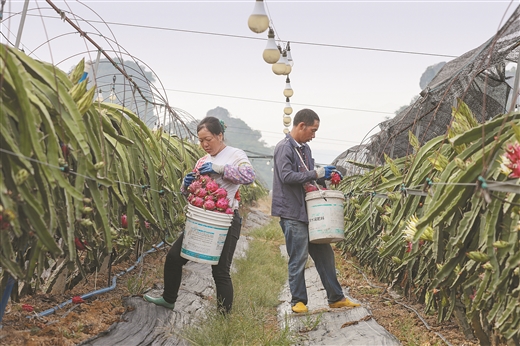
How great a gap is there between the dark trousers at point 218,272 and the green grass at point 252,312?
0.36 ft

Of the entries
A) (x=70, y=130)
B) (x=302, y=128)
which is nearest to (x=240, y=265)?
(x=302, y=128)

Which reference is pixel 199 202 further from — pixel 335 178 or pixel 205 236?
pixel 335 178

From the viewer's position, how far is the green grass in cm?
283

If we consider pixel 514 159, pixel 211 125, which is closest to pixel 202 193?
pixel 211 125

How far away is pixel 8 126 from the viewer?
1.79 meters

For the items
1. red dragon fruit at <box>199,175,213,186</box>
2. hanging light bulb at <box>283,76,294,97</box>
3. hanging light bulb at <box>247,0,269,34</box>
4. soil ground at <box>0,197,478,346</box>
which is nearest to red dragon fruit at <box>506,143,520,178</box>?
soil ground at <box>0,197,478,346</box>

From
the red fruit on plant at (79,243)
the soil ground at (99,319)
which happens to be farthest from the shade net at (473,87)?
the red fruit on plant at (79,243)

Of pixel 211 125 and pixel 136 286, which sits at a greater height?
pixel 211 125

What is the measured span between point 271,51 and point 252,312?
323cm

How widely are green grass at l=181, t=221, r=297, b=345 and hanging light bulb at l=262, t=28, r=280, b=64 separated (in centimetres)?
214

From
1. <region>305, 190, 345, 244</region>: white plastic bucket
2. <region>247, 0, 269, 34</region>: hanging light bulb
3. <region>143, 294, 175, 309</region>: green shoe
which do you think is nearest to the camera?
<region>143, 294, 175, 309</region>: green shoe

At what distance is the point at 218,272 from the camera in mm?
3225

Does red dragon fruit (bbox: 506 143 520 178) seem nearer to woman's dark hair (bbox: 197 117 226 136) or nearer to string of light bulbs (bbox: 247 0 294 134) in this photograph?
woman's dark hair (bbox: 197 117 226 136)

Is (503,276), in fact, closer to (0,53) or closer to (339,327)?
(339,327)
